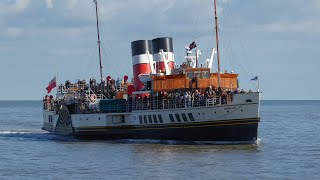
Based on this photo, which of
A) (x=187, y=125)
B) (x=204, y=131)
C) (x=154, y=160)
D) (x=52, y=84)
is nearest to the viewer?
(x=154, y=160)

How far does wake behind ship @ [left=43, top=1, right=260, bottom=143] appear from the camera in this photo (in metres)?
49.2

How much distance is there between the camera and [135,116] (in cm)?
5453

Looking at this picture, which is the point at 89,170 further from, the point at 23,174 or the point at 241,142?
the point at 241,142

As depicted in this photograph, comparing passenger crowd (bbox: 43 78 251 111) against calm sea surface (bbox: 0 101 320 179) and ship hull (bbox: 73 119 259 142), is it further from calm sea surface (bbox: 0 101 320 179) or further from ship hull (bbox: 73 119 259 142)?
calm sea surface (bbox: 0 101 320 179)

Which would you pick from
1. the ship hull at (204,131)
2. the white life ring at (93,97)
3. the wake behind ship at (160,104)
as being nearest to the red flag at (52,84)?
the wake behind ship at (160,104)

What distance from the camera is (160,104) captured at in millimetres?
53031

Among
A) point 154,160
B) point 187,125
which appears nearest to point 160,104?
point 187,125

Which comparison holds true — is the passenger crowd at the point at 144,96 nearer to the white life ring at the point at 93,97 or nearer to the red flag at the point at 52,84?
the white life ring at the point at 93,97

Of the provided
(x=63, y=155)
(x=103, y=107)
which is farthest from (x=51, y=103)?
(x=63, y=155)

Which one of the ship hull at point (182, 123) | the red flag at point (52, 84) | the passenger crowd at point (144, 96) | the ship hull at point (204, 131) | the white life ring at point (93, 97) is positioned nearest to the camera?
the ship hull at point (182, 123)

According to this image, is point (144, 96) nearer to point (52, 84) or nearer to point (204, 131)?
point (204, 131)

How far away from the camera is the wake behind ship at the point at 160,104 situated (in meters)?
49.2

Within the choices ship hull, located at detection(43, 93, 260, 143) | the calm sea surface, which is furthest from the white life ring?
the calm sea surface

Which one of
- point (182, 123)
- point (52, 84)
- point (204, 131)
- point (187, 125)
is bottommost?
point (204, 131)
